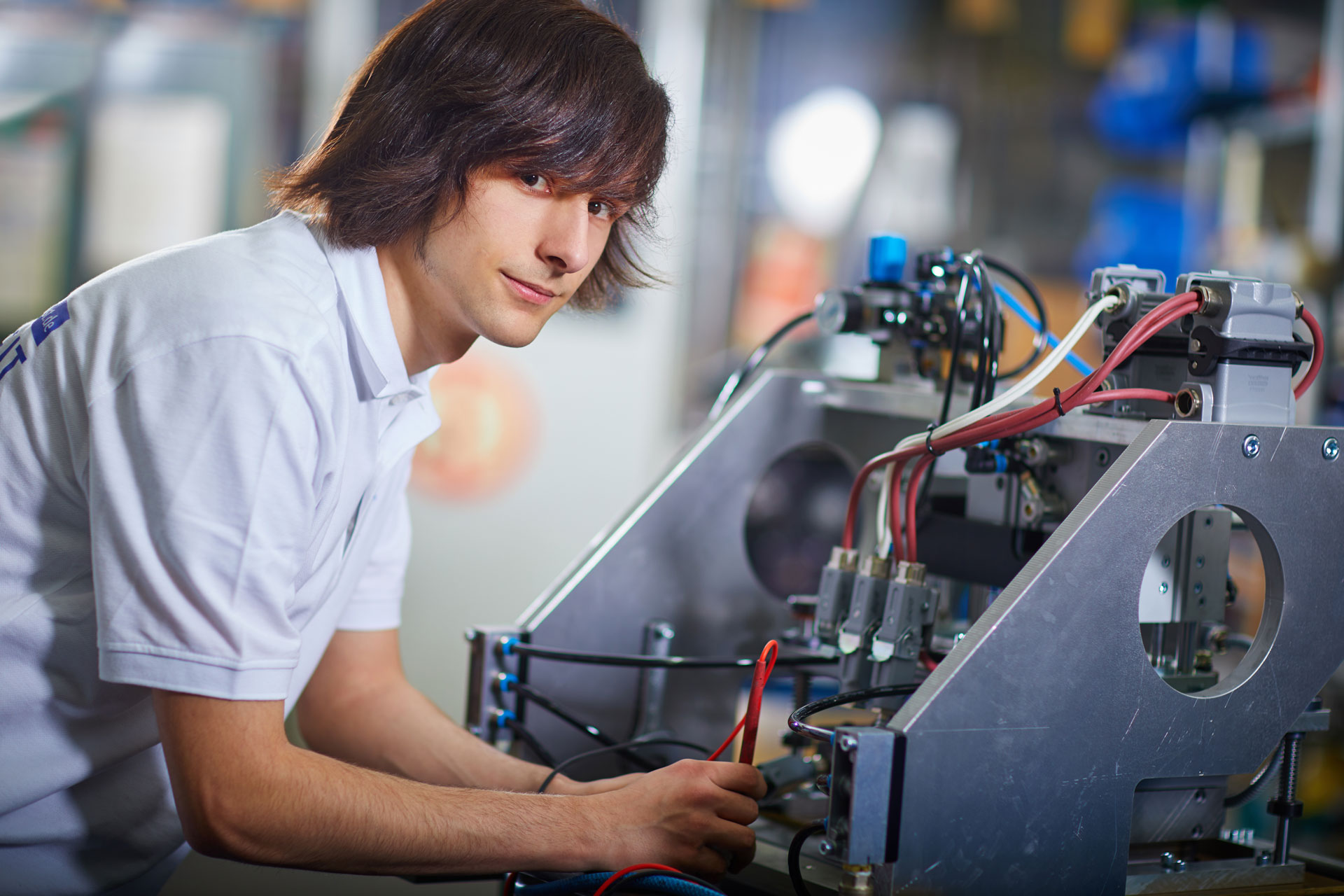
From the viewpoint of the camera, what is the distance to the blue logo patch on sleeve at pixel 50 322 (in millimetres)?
920

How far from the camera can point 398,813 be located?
0.85 m

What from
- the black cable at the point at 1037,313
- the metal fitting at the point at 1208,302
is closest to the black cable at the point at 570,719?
the black cable at the point at 1037,313

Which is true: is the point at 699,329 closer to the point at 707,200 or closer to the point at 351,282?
the point at 707,200

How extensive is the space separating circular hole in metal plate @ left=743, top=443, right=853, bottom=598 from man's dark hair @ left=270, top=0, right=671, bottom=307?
37 cm

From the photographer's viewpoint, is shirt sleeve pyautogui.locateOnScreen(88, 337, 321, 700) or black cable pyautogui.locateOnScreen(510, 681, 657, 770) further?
black cable pyautogui.locateOnScreen(510, 681, 657, 770)

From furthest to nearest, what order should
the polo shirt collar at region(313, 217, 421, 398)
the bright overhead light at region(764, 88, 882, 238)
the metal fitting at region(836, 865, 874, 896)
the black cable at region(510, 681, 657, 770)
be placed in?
the bright overhead light at region(764, 88, 882, 238) → the black cable at region(510, 681, 657, 770) → the polo shirt collar at region(313, 217, 421, 398) → the metal fitting at region(836, 865, 874, 896)

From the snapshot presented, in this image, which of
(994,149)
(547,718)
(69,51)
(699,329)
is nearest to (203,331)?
(547,718)

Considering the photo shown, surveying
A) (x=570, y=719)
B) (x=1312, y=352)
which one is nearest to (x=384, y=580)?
(x=570, y=719)

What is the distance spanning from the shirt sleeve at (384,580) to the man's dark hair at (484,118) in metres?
0.29

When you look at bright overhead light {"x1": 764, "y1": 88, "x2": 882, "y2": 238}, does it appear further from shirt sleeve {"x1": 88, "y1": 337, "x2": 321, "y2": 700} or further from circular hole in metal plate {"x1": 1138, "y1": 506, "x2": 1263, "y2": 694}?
shirt sleeve {"x1": 88, "y1": 337, "x2": 321, "y2": 700}

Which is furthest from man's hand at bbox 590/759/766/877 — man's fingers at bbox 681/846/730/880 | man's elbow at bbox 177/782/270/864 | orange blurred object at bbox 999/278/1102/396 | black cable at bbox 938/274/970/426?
orange blurred object at bbox 999/278/1102/396

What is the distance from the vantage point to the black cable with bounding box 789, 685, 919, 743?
0.80 metres

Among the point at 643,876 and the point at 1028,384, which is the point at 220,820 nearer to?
the point at 643,876

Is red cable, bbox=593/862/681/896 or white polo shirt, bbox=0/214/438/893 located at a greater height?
white polo shirt, bbox=0/214/438/893
